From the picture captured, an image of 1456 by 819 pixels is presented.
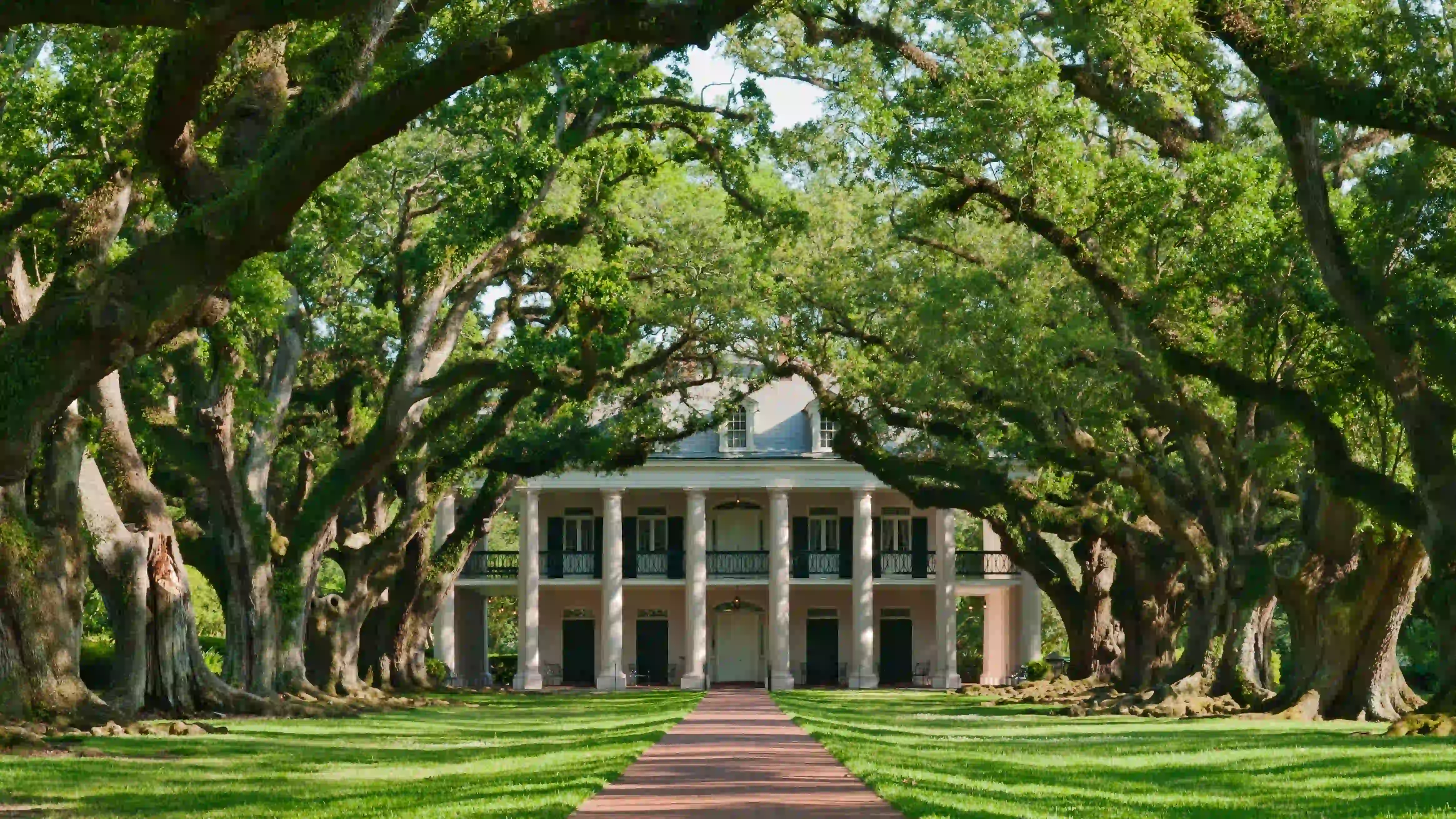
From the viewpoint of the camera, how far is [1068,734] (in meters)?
23.0

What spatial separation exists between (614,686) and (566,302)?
28.2 meters

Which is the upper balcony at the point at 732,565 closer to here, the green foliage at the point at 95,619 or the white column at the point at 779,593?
the white column at the point at 779,593

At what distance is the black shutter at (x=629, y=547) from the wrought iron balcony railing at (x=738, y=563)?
2.39m

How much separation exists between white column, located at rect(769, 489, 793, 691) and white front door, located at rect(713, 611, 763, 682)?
283 cm

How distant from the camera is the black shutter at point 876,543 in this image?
186 ft

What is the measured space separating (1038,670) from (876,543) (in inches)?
413

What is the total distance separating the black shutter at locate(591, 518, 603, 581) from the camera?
→ 56844 mm

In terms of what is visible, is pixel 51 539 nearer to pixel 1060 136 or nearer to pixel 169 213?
pixel 169 213

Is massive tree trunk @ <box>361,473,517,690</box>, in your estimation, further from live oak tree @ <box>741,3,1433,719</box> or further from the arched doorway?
the arched doorway

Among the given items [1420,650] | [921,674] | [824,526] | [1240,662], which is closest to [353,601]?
[1240,662]

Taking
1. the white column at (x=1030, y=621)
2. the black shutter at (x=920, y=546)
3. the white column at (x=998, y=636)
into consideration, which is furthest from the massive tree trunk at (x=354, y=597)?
the white column at (x=998, y=636)

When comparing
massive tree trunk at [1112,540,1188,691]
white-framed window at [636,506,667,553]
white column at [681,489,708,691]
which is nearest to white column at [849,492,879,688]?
white column at [681,489,708,691]

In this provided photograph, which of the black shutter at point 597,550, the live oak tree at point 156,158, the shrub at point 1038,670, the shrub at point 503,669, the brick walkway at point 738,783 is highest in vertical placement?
the live oak tree at point 156,158

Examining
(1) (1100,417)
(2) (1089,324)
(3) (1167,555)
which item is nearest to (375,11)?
(2) (1089,324)
